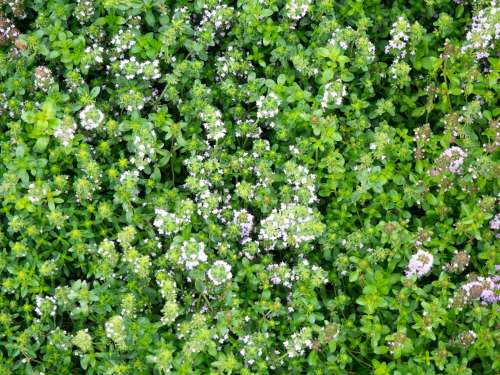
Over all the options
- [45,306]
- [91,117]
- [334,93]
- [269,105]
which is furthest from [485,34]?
[45,306]

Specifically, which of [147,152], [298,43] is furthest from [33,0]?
[298,43]

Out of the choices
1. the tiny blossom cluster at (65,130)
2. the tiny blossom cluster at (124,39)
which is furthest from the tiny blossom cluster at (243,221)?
the tiny blossom cluster at (124,39)

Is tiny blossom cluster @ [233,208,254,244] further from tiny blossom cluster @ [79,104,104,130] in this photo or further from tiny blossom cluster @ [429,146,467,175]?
tiny blossom cluster @ [429,146,467,175]

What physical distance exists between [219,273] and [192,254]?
0.64 ft

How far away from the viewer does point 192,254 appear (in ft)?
13.0

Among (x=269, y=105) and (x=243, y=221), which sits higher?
(x=269, y=105)

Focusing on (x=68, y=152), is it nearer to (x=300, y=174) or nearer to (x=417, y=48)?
(x=300, y=174)

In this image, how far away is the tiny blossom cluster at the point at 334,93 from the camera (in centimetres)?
439

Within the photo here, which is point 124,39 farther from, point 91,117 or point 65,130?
point 65,130

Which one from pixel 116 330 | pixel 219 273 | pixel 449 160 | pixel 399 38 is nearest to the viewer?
pixel 116 330

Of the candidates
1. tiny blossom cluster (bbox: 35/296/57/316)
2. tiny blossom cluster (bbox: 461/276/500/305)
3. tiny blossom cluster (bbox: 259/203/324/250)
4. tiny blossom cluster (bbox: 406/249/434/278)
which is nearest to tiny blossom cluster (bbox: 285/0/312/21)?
tiny blossom cluster (bbox: 259/203/324/250)

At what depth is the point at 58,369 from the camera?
13.1ft

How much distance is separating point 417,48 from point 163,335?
268cm

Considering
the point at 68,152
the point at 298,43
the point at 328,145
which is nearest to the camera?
the point at 68,152
